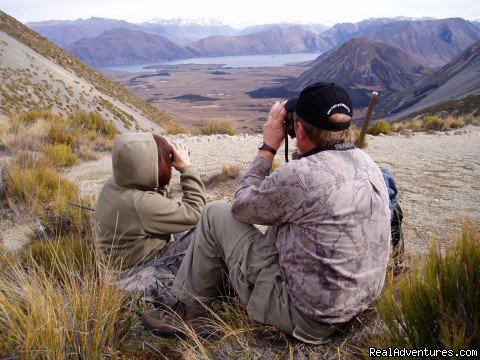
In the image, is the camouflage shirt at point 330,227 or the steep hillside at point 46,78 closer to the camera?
the camouflage shirt at point 330,227

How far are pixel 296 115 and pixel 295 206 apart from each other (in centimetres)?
42

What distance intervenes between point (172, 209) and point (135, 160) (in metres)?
0.37

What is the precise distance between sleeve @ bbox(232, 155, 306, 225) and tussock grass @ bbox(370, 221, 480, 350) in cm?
50

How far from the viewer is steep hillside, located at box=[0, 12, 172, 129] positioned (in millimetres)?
21062

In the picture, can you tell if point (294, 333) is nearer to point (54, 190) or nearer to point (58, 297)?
point (58, 297)

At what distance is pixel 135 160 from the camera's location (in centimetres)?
217

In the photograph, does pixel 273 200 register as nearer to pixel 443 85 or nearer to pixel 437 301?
pixel 437 301

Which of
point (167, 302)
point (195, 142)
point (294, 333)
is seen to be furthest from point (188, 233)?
point (195, 142)

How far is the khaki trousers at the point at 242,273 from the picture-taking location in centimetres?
171

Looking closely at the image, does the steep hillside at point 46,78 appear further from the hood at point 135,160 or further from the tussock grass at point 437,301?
the tussock grass at point 437,301

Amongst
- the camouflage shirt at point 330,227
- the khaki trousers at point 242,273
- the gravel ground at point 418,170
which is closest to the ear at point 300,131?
the camouflage shirt at point 330,227

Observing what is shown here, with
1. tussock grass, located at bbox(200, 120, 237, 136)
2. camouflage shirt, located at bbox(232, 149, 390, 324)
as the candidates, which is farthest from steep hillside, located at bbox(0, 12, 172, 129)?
camouflage shirt, located at bbox(232, 149, 390, 324)

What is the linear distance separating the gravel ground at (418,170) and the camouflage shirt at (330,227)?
1.23 m

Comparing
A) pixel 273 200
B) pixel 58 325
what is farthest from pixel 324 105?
pixel 58 325
